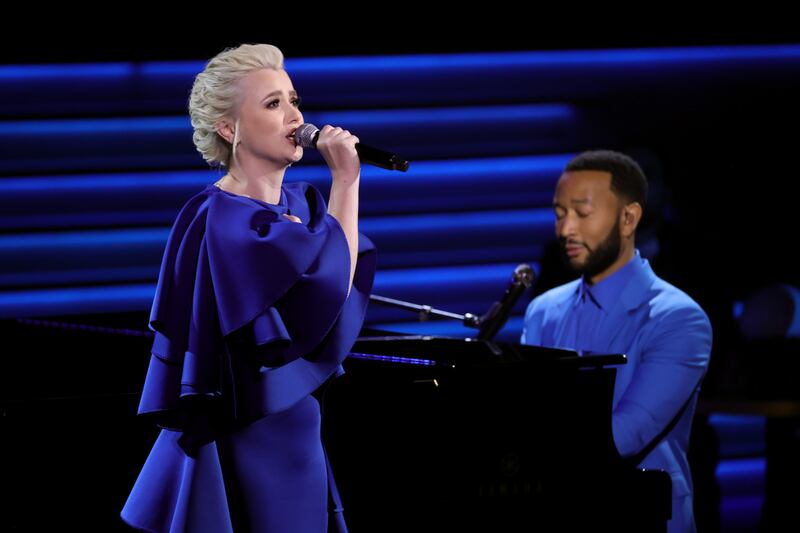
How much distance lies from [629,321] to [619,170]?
391 mm

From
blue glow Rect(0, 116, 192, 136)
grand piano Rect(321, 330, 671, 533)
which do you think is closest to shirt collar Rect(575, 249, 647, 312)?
grand piano Rect(321, 330, 671, 533)

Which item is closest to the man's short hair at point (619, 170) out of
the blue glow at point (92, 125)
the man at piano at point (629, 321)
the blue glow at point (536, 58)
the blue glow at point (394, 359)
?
the man at piano at point (629, 321)

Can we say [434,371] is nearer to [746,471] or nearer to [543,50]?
[543,50]

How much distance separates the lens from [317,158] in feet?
15.0

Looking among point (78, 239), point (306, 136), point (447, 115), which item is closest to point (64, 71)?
point (78, 239)

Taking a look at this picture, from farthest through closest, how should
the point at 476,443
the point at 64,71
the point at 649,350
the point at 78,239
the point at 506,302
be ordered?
the point at 78,239 < the point at 64,71 < the point at 649,350 < the point at 506,302 < the point at 476,443

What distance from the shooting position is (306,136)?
1.65 m

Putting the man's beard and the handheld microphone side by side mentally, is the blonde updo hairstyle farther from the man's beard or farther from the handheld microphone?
the man's beard

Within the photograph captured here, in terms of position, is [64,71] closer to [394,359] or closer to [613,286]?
[613,286]

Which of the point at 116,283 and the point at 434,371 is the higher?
the point at 116,283

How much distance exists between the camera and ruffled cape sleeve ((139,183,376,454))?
1546mm

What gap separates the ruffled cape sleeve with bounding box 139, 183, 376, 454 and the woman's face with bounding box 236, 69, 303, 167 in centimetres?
9

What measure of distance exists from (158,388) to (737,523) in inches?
147

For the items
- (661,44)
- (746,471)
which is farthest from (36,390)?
(746,471)
